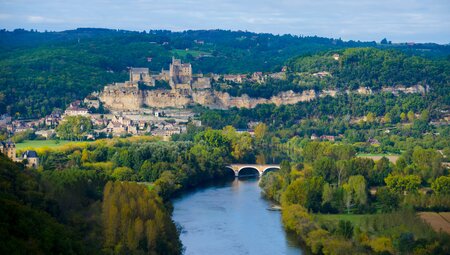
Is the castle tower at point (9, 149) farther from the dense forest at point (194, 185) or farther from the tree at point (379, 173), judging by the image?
the tree at point (379, 173)

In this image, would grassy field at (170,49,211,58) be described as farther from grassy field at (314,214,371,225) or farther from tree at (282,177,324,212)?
grassy field at (314,214,371,225)

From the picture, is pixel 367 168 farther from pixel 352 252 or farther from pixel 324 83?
pixel 324 83

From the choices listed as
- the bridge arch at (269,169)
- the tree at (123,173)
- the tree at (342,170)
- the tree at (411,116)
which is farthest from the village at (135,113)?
the tree at (342,170)

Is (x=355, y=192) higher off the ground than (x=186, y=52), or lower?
lower

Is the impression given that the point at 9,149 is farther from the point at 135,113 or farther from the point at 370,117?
the point at 370,117

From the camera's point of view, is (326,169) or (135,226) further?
(326,169)

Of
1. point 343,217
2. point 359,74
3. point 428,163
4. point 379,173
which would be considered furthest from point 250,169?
point 359,74

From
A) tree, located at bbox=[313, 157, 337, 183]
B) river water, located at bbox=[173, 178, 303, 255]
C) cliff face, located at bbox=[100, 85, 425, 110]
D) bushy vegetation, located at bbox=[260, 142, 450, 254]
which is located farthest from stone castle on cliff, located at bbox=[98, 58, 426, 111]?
tree, located at bbox=[313, 157, 337, 183]
